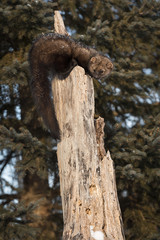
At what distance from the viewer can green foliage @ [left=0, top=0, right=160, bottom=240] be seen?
4586 millimetres

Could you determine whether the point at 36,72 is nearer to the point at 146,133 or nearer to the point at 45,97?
the point at 45,97

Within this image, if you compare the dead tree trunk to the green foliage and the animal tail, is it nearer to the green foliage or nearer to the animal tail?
the animal tail

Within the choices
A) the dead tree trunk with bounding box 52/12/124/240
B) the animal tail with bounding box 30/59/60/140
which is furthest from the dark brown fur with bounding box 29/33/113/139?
the dead tree trunk with bounding box 52/12/124/240

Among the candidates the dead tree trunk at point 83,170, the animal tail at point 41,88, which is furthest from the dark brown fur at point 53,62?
the dead tree trunk at point 83,170

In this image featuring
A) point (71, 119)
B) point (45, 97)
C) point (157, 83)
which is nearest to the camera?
point (71, 119)

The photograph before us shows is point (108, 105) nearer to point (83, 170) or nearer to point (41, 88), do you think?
point (41, 88)

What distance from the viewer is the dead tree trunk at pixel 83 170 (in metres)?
2.75

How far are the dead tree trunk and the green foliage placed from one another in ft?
3.71

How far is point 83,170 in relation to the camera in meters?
2.95

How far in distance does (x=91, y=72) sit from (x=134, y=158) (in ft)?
5.07

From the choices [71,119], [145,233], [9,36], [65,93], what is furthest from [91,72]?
[145,233]

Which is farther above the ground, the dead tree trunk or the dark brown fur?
the dark brown fur

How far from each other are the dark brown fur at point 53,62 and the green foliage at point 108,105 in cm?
72

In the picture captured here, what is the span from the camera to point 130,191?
5953 millimetres
